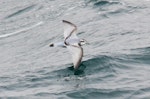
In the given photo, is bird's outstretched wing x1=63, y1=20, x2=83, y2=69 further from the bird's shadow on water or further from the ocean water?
the bird's shadow on water

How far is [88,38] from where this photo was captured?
27266 mm

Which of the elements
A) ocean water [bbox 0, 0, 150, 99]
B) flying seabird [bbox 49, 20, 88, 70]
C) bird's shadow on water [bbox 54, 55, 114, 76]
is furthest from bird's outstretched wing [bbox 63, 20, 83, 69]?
bird's shadow on water [bbox 54, 55, 114, 76]

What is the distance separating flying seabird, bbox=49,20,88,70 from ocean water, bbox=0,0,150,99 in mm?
887

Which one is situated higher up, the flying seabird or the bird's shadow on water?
the flying seabird

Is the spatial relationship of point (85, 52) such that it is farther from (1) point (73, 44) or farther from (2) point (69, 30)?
(1) point (73, 44)

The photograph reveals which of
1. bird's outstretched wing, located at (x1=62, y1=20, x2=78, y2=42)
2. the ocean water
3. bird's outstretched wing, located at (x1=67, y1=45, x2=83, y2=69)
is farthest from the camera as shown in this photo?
bird's outstretched wing, located at (x1=62, y1=20, x2=78, y2=42)

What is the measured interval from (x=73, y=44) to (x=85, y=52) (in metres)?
4.01

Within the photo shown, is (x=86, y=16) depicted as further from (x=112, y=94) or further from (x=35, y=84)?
(x=112, y=94)

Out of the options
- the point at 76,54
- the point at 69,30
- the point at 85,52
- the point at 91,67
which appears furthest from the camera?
the point at 85,52

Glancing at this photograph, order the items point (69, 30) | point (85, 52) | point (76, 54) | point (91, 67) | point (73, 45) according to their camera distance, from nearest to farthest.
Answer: point (76, 54) < point (73, 45) < point (69, 30) < point (91, 67) < point (85, 52)

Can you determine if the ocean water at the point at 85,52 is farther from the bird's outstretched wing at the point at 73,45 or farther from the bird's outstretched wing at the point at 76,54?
the bird's outstretched wing at the point at 73,45

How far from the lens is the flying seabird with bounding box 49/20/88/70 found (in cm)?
2003

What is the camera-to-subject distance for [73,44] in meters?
20.3

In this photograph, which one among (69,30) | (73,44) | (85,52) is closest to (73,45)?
(73,44)
